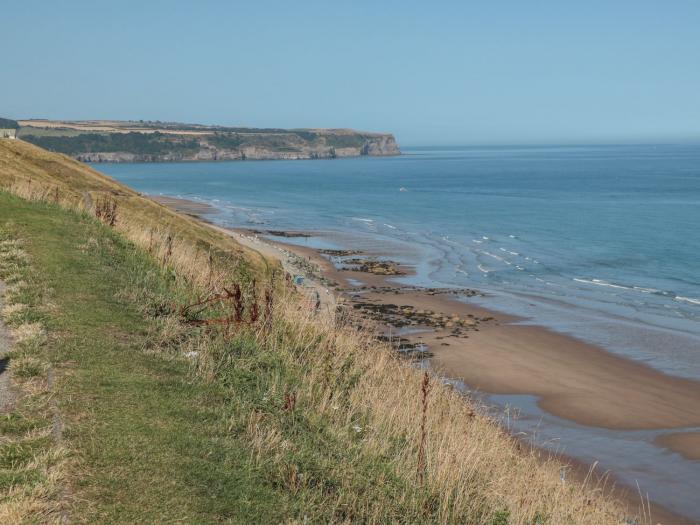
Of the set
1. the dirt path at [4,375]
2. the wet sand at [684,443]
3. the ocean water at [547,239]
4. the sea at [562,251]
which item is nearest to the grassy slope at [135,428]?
the dirt path at [4,375]

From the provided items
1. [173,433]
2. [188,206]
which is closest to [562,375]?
[173,433]

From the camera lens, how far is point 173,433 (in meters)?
6.98

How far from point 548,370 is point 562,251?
1287 inches

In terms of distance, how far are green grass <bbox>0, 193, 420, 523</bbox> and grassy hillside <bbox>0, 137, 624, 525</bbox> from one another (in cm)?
2

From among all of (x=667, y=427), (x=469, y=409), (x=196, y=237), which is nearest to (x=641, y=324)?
(x=667, y=427)

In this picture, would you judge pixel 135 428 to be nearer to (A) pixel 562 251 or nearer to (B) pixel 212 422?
(B) pixel 212 422

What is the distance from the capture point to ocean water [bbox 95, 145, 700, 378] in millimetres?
36469

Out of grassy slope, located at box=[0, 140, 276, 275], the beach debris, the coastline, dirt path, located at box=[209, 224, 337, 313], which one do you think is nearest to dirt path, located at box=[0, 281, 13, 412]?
the coastline

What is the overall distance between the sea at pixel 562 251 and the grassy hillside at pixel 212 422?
8.36 m

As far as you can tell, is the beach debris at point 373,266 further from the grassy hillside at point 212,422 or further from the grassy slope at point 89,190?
the grassy hillside at point 212,422

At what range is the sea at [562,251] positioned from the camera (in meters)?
21.5

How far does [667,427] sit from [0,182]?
76.9ft

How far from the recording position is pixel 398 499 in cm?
697

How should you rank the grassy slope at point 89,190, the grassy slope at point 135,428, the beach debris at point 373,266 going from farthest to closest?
the beach debris at point 373,266
the grassy slope at point 89,190
the grassy slope at point 135,428
